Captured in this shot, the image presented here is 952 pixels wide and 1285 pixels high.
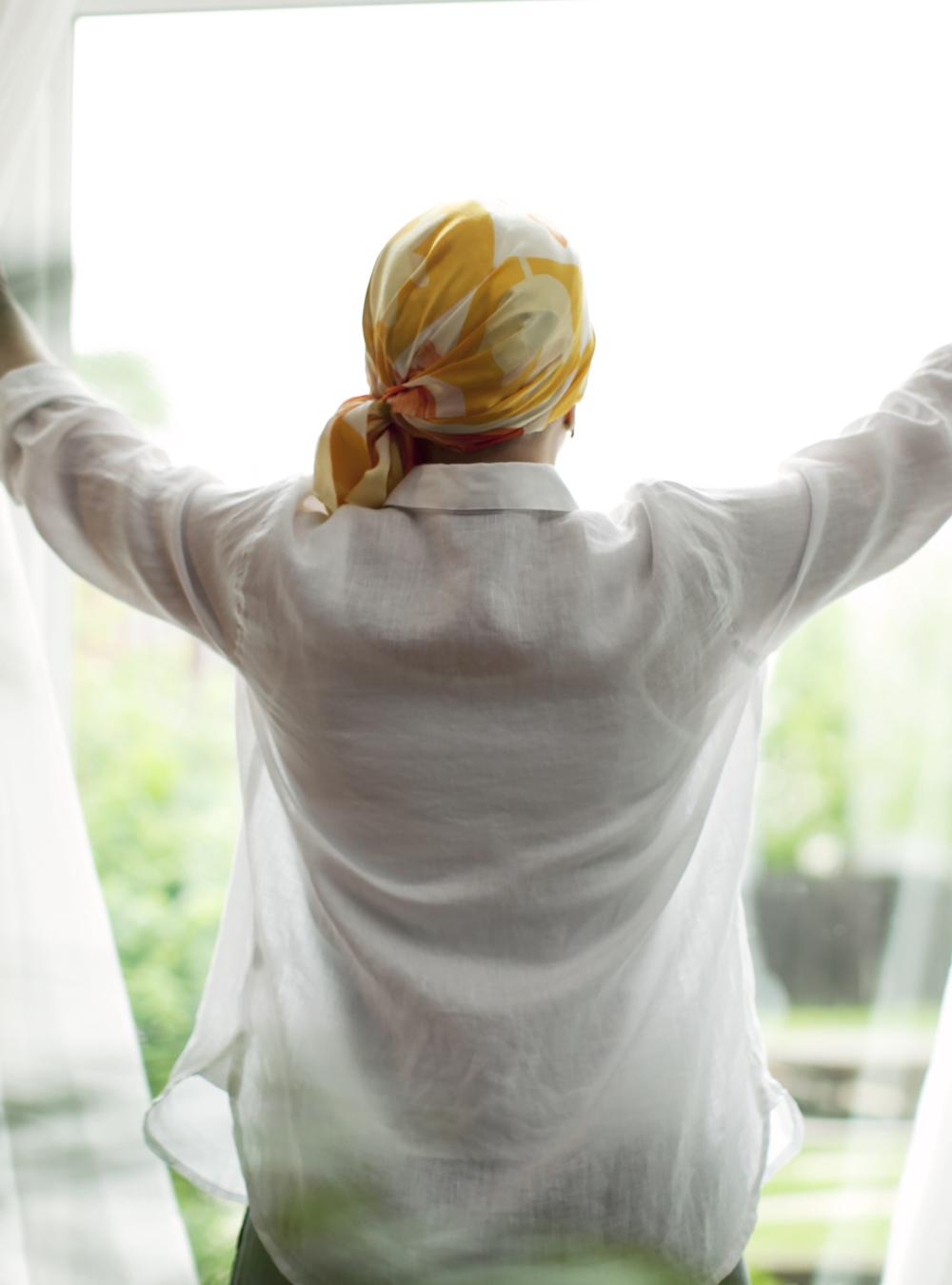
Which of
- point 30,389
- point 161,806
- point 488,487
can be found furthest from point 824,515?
point 161,806

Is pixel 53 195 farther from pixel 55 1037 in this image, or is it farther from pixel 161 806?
pixel 55 1037

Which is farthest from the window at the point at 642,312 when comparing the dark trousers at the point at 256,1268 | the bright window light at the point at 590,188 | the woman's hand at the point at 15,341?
the dark trousers at the point at 256,1268

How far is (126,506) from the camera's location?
89 centimetres

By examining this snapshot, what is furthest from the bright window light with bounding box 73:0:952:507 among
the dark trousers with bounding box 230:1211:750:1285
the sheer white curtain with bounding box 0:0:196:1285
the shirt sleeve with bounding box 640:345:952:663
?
the dark trousers with bounding box 230:1211:750:1285

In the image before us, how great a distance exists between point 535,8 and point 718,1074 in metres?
1.05

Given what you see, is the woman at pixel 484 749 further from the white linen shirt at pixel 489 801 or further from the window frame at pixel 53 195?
the window frame at pixel 53 195

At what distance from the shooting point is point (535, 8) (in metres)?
1.19

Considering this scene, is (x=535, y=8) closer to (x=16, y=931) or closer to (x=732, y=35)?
(x=732, y=35)

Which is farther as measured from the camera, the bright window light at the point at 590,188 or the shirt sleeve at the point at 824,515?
the bright window light at the point at 590,188

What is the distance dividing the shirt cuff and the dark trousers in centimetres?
70

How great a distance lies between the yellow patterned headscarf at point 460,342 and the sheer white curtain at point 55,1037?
478mm

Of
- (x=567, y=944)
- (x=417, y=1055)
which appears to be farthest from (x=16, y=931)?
(x=567, y=944)

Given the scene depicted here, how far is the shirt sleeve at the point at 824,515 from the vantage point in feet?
2.58

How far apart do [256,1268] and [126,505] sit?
2.08ft
